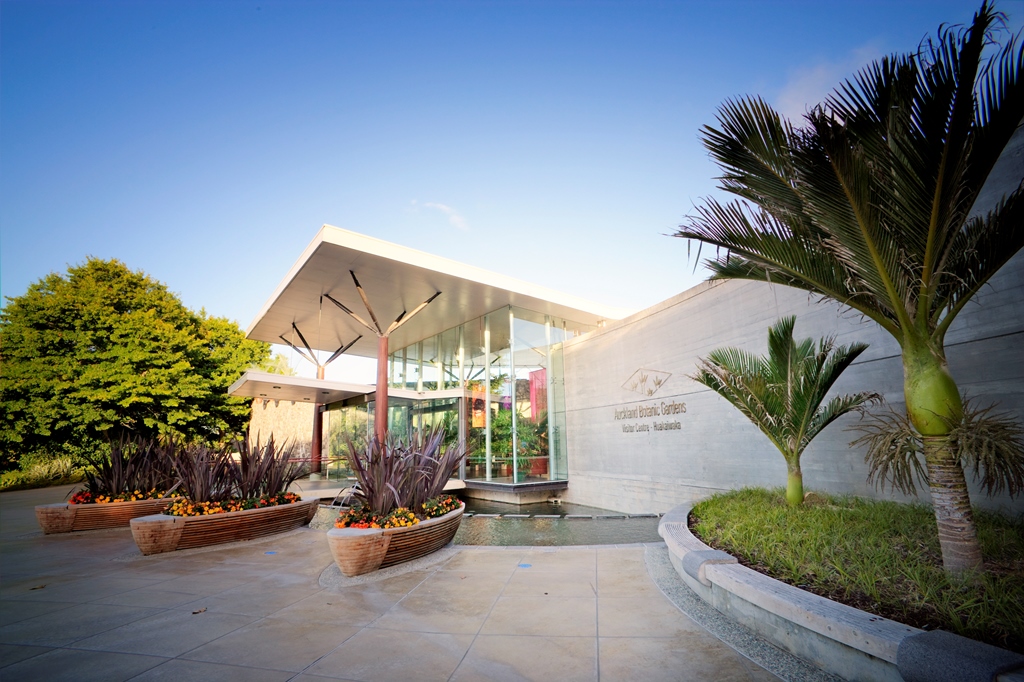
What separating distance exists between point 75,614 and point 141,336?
18120 millimetres

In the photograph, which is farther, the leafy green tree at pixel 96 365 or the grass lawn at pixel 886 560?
the leafy green tree at pixel 96 365

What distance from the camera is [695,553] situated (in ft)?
12.1

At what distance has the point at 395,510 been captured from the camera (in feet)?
17.3

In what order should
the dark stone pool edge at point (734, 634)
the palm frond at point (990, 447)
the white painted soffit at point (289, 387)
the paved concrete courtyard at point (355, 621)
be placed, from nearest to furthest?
the dark stone pool edge at point (734, 634) < the paved concrete courtyard at point (355, 621) < the palm frond at point (990, 447) < the white painted soffit at point (289, 387)

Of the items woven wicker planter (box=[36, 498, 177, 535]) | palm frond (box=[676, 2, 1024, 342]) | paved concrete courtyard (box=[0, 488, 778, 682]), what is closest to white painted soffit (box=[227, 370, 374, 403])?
woven wicker planter (box=[36, 498, 177, 535])

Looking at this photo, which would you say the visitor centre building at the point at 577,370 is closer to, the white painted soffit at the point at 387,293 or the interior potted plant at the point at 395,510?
the white painted soffit at the point at 387,293

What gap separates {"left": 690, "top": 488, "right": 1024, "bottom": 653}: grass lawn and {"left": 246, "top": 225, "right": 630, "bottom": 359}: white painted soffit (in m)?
7.73

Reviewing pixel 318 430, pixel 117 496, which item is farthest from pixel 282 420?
pixel 117 496

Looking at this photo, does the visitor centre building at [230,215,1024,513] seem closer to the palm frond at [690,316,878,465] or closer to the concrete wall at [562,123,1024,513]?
the concrete wall at [562,123,1024,513]

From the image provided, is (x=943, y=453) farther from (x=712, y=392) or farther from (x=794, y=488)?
(x=712, y=392)

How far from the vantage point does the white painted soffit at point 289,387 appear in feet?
42.4

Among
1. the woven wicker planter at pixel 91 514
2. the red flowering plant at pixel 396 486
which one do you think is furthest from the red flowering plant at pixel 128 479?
the red flowering plant at pixel 396 486

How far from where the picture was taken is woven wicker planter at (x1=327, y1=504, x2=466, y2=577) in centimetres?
440

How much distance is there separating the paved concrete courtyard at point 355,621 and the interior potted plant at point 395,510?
0.25 metres
